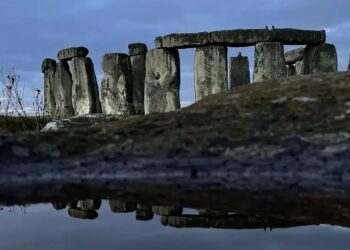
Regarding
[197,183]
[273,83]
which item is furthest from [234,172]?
[273,83]

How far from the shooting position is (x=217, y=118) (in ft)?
21.9

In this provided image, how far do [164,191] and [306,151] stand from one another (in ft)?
5.63

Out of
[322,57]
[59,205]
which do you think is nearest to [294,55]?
[322,57]

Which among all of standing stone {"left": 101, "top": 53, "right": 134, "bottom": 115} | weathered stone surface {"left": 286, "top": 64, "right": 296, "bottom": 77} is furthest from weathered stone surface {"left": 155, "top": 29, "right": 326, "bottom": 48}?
weathered stone surface {"left": 286, "top": 64, "right": 296, "bottom": 77}

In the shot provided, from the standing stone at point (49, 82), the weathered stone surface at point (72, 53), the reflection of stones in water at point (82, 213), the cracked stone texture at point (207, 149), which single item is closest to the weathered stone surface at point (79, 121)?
the weathered stone surface at point (72, 53)

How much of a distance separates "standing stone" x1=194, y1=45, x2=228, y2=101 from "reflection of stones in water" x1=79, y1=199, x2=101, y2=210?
10.4m

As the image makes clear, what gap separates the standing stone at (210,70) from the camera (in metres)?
14.6

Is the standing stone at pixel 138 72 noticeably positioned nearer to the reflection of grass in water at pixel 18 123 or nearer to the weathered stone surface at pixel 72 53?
the weathered stone surface at pixel 72 53

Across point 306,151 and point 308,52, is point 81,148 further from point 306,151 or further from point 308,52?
point 308,52

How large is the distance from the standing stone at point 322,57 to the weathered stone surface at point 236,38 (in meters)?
0.65

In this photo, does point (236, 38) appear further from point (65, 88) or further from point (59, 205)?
point (59, 205)

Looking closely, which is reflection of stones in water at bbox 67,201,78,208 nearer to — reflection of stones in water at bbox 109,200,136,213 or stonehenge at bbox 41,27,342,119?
reflection of stones in water at bbox 109,200,136,213

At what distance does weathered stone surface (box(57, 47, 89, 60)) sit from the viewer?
57.1ft

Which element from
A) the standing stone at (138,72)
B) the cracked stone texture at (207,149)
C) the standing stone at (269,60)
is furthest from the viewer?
the standing stone at (138,72)
